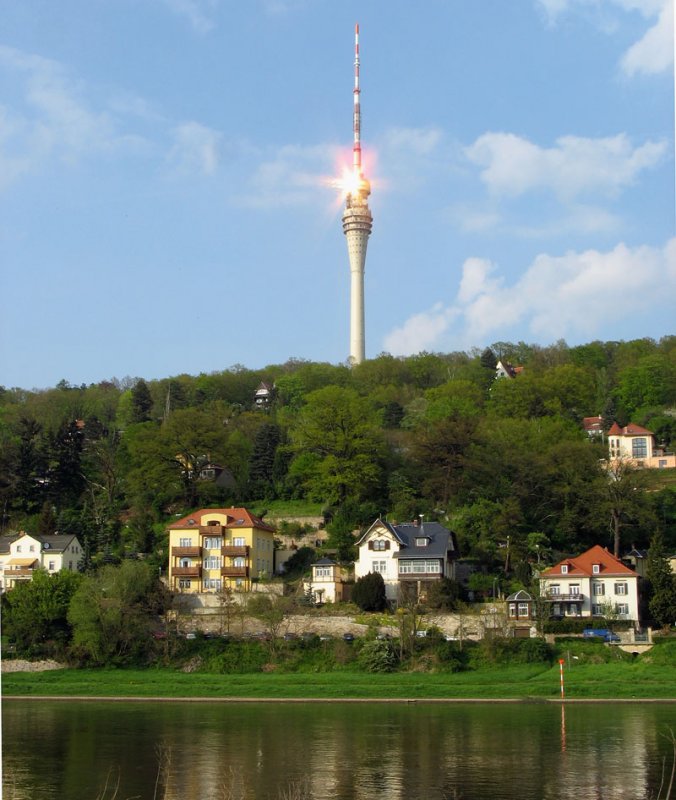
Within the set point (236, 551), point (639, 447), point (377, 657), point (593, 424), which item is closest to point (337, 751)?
point (377, 657)

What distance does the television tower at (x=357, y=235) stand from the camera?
132 metres

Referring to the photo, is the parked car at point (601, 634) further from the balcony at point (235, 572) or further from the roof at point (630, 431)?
the roof at point (630, 431)

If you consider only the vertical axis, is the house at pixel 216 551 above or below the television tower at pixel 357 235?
below

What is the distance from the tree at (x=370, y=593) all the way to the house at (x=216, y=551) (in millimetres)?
7631

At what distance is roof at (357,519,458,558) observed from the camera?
199 ft

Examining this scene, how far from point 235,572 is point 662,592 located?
24453 mm

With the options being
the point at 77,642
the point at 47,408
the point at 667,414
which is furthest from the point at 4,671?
the point at 667,414

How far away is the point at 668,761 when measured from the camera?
31.1 m

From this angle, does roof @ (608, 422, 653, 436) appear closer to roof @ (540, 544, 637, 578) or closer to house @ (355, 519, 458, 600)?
roof @ (540, 544, 637, 578)

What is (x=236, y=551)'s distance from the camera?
207 ft

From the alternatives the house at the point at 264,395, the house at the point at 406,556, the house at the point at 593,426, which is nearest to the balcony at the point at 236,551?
the house at the point at 406,556

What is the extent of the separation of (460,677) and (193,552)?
20.7m

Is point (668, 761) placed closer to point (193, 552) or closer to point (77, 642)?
point (77, 642)

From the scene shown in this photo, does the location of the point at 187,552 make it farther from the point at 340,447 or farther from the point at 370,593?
the point at 340,447
